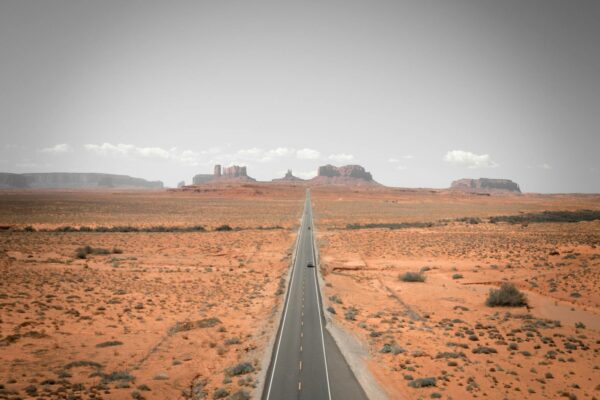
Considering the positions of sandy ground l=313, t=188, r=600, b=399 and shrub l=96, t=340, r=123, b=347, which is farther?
shrub l=96, t=340, r=123, b=347

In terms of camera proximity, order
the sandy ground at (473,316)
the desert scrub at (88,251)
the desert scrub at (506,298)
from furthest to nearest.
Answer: the desert scrub at (88,251)
the desert scrub at (506,298)
the sandy ground at (473,316)

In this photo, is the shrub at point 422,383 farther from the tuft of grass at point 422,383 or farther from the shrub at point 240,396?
the shrub at point 240,396

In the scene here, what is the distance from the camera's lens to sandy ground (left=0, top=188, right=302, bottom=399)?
17438 millimetres

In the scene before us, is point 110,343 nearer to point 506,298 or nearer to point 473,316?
point 473,316

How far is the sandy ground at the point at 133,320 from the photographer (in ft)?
57.2

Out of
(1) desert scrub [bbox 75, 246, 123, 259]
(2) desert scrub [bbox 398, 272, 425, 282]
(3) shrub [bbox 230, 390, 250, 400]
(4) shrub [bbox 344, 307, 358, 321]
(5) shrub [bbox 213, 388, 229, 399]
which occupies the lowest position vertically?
(4) shrub [bbox 344, 307, 358, 321]

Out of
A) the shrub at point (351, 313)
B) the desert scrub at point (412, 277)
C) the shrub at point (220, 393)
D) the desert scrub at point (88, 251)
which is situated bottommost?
the shrub at point (351, 313)

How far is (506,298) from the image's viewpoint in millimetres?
30266

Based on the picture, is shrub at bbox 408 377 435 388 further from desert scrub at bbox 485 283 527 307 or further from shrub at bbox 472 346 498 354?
desert scrub at bbox 485 283 527 307

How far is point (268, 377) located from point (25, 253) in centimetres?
4310

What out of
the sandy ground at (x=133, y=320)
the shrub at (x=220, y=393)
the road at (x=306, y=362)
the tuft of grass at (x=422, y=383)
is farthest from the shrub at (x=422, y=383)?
the shrub at (x=220, y=393)

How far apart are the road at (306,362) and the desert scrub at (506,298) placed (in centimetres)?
1497

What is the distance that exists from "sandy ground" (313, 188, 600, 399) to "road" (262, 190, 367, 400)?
1.87 m

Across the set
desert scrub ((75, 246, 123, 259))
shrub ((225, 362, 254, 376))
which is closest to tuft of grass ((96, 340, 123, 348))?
shrub ((225, 362, 254, 376))
